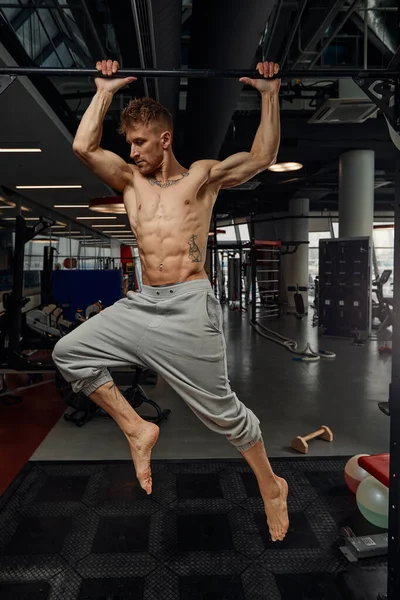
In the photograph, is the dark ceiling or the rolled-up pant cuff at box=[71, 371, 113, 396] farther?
the dark ceiling

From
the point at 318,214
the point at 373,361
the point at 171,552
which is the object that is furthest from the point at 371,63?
the point at 318,214

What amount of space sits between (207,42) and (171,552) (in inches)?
113

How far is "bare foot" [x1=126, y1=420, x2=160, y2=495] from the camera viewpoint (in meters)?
1.60

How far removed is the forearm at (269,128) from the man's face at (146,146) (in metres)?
0.37

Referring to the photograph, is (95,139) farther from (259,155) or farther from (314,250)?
(314,250)

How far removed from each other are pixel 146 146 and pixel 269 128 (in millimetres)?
457

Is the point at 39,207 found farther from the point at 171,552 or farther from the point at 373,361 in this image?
the point at 171,552

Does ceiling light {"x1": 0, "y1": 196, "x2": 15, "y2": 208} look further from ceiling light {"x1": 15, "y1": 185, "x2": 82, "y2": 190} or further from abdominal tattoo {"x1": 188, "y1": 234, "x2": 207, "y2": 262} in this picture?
abdominal tattoo {"x1": 188, "y1": 234, "x2": 207, "y2": 262}

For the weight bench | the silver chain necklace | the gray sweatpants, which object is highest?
the silver chain necklace

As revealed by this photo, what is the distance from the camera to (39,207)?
955 cm

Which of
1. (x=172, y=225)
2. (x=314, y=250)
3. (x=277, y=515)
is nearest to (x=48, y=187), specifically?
(x=172, y=225)

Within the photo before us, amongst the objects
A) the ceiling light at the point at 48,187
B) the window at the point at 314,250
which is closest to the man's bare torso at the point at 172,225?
the ceiling light at the point at 48,187

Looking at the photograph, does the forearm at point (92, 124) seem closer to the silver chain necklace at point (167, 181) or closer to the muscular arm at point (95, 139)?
the muscular arm at point (95, 139)

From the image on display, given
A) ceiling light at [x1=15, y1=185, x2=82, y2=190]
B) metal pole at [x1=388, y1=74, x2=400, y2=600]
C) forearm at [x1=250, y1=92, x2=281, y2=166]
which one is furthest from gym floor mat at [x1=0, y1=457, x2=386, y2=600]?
ceiling light at [x1=15, y1=185, x2=82, y2=190]
